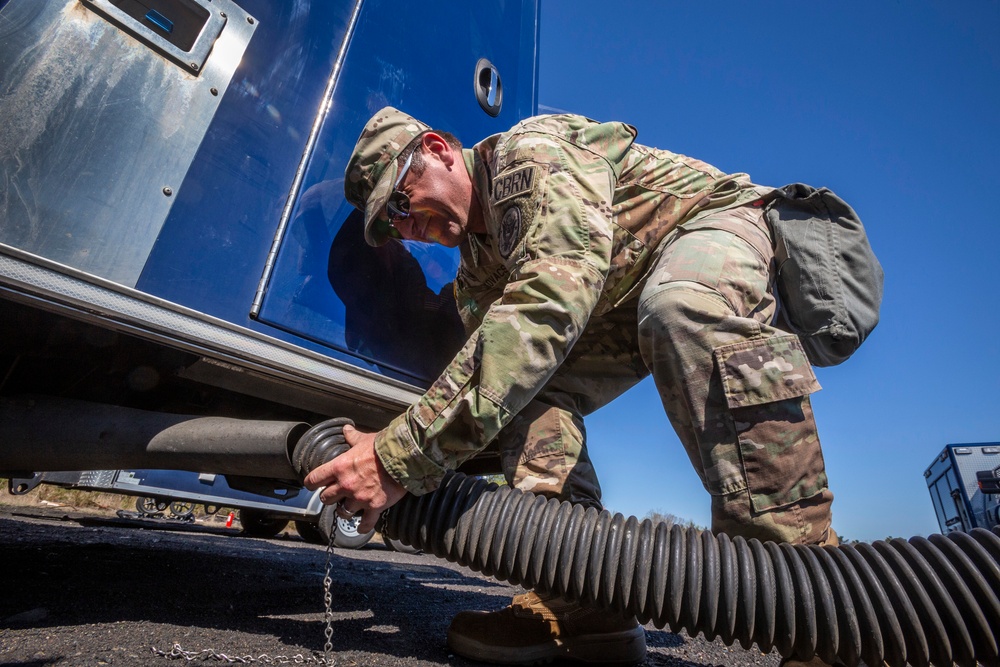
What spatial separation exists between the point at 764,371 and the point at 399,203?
3.93ft

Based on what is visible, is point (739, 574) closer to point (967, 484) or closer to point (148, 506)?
point (148, 506)

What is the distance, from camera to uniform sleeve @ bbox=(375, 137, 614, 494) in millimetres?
1312

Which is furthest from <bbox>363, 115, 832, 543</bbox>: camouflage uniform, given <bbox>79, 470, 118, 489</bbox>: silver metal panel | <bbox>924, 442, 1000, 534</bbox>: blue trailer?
<bbox>924, 442, 1000, 534</bbox>: blue trailer

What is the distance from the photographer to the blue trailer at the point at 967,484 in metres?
7.27

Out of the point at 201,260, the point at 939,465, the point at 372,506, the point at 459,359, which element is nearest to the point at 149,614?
the point at 372,506

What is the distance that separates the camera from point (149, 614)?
1757mm

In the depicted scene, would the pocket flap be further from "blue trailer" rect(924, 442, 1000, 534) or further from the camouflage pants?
"blue trailer" rect(924, 442, 1000, 534)

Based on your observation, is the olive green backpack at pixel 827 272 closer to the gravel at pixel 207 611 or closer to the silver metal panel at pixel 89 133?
the gravel at pixel 207 611

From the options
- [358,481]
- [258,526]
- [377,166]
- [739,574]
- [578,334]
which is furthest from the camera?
[258,526]

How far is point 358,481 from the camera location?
4.31ft

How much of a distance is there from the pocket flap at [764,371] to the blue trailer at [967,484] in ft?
25.1

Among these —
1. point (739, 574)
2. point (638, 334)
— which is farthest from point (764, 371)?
point (739, 574)

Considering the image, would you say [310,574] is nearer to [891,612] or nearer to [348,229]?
[348,229]

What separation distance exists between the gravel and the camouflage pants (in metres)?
0.82
